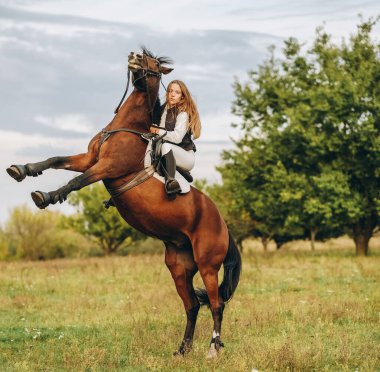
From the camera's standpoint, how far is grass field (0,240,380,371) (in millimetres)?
7348

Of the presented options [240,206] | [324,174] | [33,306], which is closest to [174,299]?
[33,306]

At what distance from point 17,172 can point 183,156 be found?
210 cm

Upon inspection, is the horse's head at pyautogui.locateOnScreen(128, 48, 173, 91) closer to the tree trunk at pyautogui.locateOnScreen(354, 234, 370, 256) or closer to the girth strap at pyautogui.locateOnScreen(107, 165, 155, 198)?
the girth strap at pyautogui.locateOnScreen(107, 165, 155, 198)

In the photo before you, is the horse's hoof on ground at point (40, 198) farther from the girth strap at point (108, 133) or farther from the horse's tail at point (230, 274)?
the horse's tail at point (230, 274)

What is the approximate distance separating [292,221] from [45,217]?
831 inches

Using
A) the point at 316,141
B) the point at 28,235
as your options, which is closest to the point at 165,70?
the point at 316,141

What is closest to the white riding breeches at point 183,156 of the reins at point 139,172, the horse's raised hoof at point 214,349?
the reins at point 139,172

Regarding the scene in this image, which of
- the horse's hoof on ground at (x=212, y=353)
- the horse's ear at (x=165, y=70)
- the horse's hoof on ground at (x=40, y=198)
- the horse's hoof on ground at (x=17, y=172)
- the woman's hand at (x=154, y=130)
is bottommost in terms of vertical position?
the horse's hoof on ground at (x=212, y=353)

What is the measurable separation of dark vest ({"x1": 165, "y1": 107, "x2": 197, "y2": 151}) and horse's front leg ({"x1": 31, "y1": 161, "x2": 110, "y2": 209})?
1128 mm

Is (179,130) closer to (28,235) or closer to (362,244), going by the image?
(362,244)

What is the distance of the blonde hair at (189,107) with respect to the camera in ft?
24.6

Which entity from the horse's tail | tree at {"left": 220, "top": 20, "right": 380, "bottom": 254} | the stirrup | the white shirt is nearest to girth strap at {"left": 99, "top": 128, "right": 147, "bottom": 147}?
the white shirt

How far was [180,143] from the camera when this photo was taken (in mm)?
7629

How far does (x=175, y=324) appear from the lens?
33.7 ft
